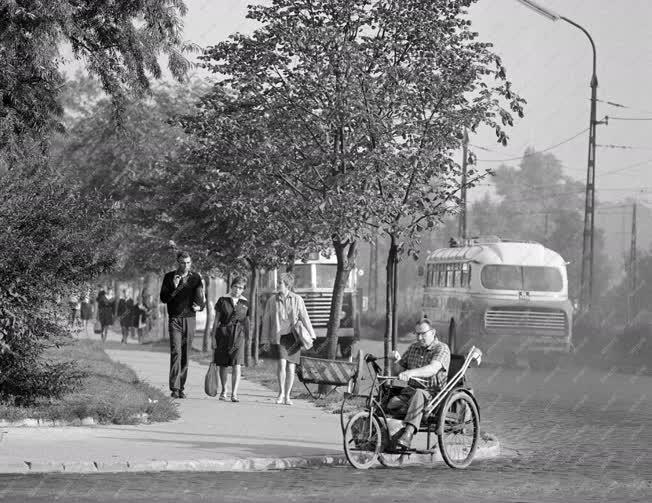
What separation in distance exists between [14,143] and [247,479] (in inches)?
353

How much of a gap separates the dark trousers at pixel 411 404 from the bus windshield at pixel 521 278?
23266mm

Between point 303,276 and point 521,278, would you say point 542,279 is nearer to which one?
point 521,278

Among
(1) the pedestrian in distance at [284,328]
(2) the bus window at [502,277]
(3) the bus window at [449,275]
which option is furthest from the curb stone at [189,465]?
(3) the bus window at [449,275]

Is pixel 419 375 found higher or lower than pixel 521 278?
lower

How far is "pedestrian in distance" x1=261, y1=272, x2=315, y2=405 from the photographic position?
18922 millimetres

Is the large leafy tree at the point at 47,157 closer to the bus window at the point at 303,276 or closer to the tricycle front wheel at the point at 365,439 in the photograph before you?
the tricycle front wheel at the point at 365,439

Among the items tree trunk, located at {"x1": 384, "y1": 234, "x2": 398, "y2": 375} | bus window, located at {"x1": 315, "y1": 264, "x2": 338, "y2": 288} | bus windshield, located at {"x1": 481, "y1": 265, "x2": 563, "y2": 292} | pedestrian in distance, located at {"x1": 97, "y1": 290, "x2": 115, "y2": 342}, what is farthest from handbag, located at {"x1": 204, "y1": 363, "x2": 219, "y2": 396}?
pedestrian in distance, located at {"x1": 97, "y1": 290, "x2": 115, "y2": 342}

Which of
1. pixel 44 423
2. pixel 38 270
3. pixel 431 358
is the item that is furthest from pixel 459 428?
pixel 38 270

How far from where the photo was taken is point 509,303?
35.5 m

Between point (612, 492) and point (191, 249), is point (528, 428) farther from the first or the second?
point (191, 249)

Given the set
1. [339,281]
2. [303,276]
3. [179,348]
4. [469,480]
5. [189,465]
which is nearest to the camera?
[469,480]

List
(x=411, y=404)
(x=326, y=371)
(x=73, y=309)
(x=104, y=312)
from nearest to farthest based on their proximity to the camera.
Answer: (x=411, y=404), (x=73, y=309), (x=326, y=371), (x=104, y=312)

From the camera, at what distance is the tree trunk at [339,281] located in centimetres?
2297

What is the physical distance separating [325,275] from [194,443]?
25.2m
